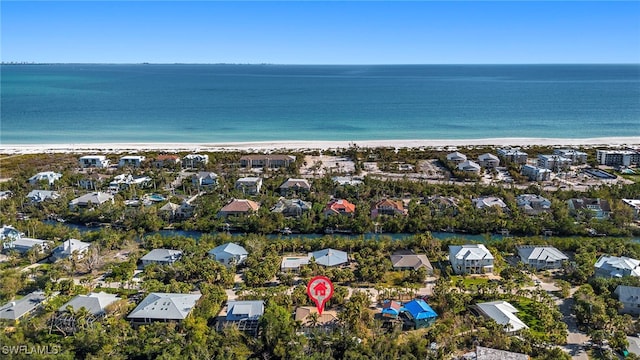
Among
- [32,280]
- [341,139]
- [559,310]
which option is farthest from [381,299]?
[341,139]

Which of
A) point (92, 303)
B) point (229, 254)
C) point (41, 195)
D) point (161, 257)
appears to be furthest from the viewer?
point (41, 195)

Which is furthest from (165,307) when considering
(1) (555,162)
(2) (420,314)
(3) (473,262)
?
(1) (555,162)

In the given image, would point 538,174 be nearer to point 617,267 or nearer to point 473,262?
point 617,267

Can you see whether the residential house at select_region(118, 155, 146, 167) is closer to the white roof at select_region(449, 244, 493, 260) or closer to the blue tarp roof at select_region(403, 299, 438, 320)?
the white roof at select_region(449, 244, 493, 260)

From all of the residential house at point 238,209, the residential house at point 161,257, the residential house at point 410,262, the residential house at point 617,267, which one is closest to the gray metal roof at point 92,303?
the residential house at point 161,257

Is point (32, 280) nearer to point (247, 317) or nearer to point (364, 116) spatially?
point (247, 317)
